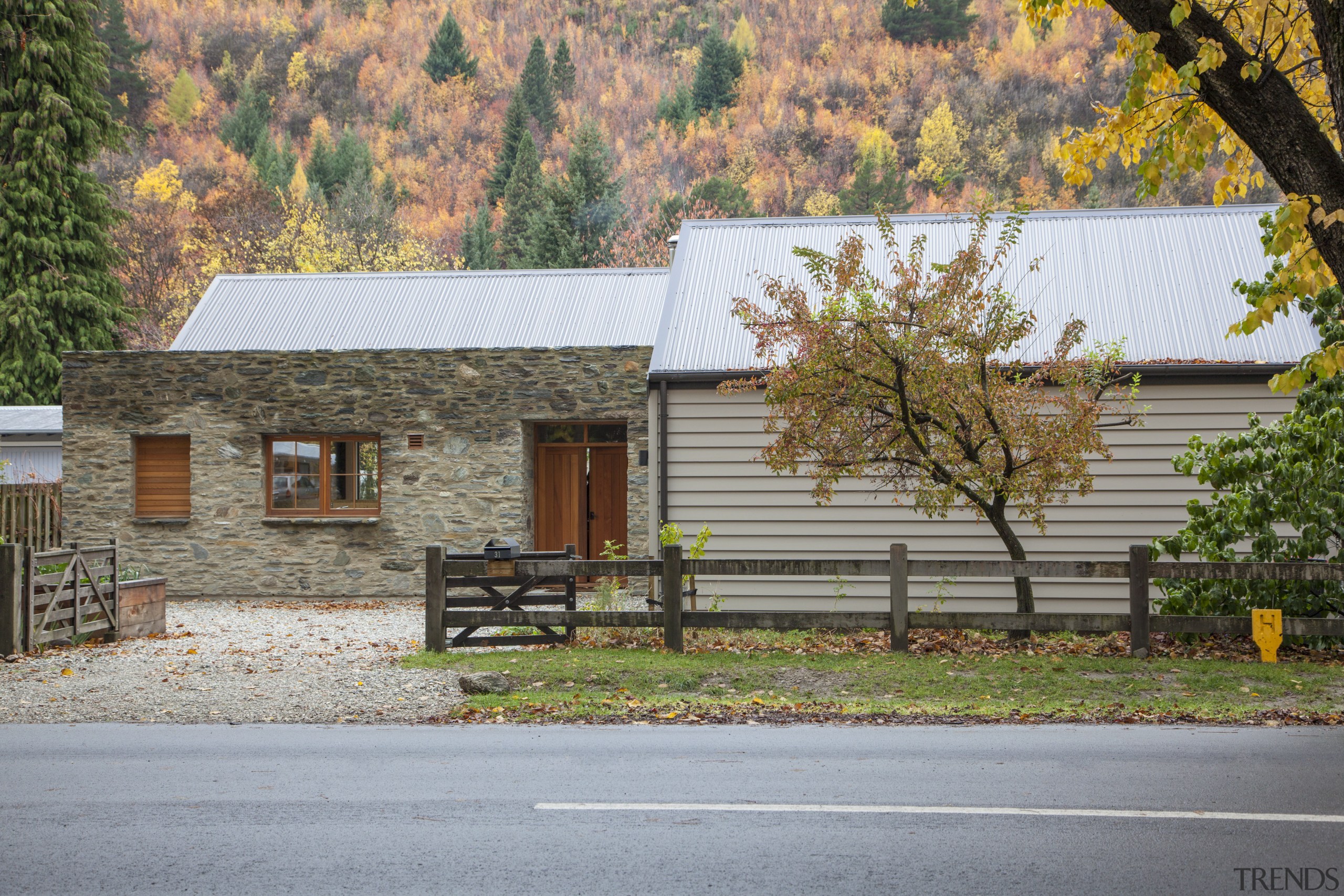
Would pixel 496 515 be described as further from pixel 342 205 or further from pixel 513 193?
pixel 513 193

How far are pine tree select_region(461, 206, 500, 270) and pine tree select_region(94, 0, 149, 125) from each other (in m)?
24.2

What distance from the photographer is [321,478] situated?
18016mm

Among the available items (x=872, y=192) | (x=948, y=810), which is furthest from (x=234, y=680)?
(x=872, y=192)

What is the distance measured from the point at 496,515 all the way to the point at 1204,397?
10112 millimetres

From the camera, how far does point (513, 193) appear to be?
58.8 m

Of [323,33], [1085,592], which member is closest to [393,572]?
[1085,592]

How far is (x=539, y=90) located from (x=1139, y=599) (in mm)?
76485

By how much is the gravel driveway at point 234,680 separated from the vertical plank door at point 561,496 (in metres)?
4.78

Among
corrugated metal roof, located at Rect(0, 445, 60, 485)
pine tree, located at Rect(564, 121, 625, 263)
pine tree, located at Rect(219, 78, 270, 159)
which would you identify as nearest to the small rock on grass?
corrugated metal roof, located at Rect(0, 445, 60, 485)

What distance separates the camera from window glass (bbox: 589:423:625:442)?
18.1m

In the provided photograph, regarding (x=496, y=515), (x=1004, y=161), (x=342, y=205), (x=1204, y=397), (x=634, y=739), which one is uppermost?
(x=1004, y=161)

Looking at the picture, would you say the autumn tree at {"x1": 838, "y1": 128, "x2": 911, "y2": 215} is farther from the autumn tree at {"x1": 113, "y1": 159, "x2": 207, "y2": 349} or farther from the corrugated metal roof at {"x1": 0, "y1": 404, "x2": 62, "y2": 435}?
the corrugated metal roof at {"x1": 0, "y1": 404, "x2": 62, "y2": 435}

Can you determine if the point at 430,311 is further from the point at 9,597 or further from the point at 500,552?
the point at 9,597

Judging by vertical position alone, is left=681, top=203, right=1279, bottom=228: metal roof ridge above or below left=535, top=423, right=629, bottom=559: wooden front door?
above
